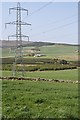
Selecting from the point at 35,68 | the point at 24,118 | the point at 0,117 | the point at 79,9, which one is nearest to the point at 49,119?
the point at 24,118

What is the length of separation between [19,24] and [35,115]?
47.1m

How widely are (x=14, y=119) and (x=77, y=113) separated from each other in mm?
2616

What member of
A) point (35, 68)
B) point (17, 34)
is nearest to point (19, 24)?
point (17, 34)

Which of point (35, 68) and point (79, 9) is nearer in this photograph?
point (79, 9)

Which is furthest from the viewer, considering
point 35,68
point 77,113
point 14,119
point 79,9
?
point 35,68

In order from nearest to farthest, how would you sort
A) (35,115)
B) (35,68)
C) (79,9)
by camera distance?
(35,115)
(79,9)
(35,68)

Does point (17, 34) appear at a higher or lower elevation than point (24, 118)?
higher

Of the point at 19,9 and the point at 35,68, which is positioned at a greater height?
the point at 19,9

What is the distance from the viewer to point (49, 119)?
11.0 meters

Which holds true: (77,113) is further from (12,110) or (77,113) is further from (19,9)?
(19,9)

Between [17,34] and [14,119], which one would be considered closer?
[14,119]

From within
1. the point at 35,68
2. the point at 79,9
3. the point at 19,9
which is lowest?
the point at 35,68

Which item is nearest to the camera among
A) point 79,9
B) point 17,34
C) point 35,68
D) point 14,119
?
point 14,119

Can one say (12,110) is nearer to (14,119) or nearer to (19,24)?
(14,119)
